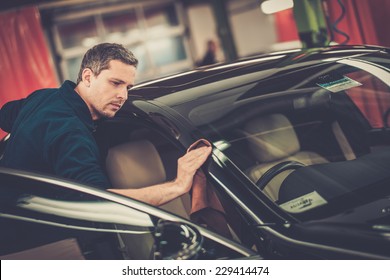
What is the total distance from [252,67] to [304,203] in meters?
0.72

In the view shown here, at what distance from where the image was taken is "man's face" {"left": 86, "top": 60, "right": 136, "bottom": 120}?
1.86 meters

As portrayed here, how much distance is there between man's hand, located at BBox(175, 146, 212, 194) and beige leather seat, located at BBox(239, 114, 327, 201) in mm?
424

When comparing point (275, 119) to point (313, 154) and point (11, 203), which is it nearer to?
point (313, 154)

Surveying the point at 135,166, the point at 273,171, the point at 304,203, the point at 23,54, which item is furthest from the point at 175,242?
the point at 23,54

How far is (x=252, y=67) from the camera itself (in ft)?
6.33

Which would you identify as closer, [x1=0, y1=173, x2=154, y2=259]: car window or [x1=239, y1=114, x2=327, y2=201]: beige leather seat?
[x1=0, y1=173, x2=154, y2=259]: car window

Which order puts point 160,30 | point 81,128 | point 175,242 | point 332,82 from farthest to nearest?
point 160,30 → point 332,82 → point 81,128 → point 175,242

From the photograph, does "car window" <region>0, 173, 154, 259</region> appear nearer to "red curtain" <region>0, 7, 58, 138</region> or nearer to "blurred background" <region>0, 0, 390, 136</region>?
"blurred background" <region>0, 0, 390, 136</region>

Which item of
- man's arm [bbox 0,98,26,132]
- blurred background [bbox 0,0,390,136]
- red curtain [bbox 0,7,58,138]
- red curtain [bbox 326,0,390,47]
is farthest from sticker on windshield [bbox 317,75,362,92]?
red curtain [bbox 0,7,58,138]

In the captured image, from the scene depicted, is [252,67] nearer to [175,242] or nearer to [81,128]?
[81,128]

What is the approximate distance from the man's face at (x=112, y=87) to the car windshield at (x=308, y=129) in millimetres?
321

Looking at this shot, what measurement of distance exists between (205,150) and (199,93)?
1.05 ft

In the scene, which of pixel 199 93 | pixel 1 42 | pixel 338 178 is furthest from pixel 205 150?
pixel 1 42

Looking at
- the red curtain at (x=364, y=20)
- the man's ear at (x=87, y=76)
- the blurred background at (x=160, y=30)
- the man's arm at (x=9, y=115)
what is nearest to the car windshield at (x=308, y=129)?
the man's ear at (x=87, y=76)
